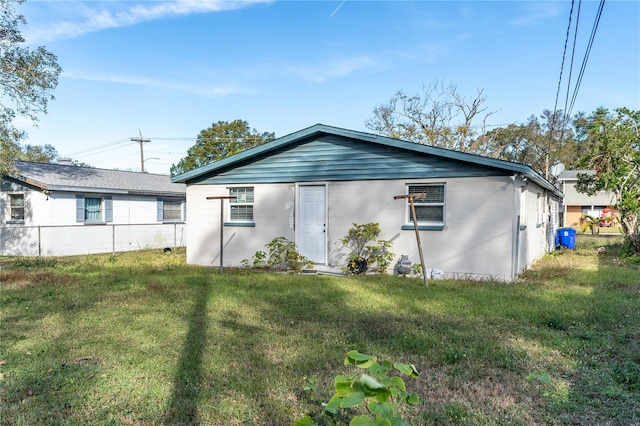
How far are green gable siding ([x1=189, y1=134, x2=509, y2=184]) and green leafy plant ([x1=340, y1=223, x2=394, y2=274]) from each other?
1.34 m

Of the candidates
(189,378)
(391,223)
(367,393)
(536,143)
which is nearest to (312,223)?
(391,223)

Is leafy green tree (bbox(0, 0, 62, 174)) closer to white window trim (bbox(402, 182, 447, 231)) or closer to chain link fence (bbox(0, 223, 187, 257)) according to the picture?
chain link fence (bbox(0, 223, 187, 257))

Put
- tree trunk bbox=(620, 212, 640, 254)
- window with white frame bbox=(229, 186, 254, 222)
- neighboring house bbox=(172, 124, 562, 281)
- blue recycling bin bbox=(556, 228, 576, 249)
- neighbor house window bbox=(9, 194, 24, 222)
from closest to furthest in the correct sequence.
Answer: neighboring house bbox=(172, 124, 562, 281) < window with white frame bbox=(229, 186, 254, 222) < tree trunk bbox=(620, 212, 640, 254) < neighbor house window bbox=(9, 194, 24, 222) < blue recycling bin bbox=(556, 228, 576, 249)

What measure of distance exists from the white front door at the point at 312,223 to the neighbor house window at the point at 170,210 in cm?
1088

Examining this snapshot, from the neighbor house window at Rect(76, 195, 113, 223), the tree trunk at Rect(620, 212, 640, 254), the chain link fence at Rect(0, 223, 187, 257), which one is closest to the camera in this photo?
the tree trunk at Rect(620, 212, 640, 254)

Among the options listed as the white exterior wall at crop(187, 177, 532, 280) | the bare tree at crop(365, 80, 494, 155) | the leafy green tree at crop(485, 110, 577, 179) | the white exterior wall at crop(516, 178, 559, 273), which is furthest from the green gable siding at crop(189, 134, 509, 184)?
the leafy green tree at crop(485, 110, 577, 179)

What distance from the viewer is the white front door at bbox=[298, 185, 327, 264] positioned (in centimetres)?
1088

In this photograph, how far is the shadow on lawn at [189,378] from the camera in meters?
3.16

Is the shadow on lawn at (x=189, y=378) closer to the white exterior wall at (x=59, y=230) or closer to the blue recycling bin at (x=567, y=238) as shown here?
the white exterior wall at (x=59, y=230)

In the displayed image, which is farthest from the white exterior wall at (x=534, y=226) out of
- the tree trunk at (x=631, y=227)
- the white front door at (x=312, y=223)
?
the white front door at (x=312, y=223)

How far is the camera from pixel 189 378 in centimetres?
383

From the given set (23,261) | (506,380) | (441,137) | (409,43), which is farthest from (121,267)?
(441,137)

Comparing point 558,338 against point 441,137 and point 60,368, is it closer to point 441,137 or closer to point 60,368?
point 60,368

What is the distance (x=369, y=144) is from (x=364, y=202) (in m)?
1.48
